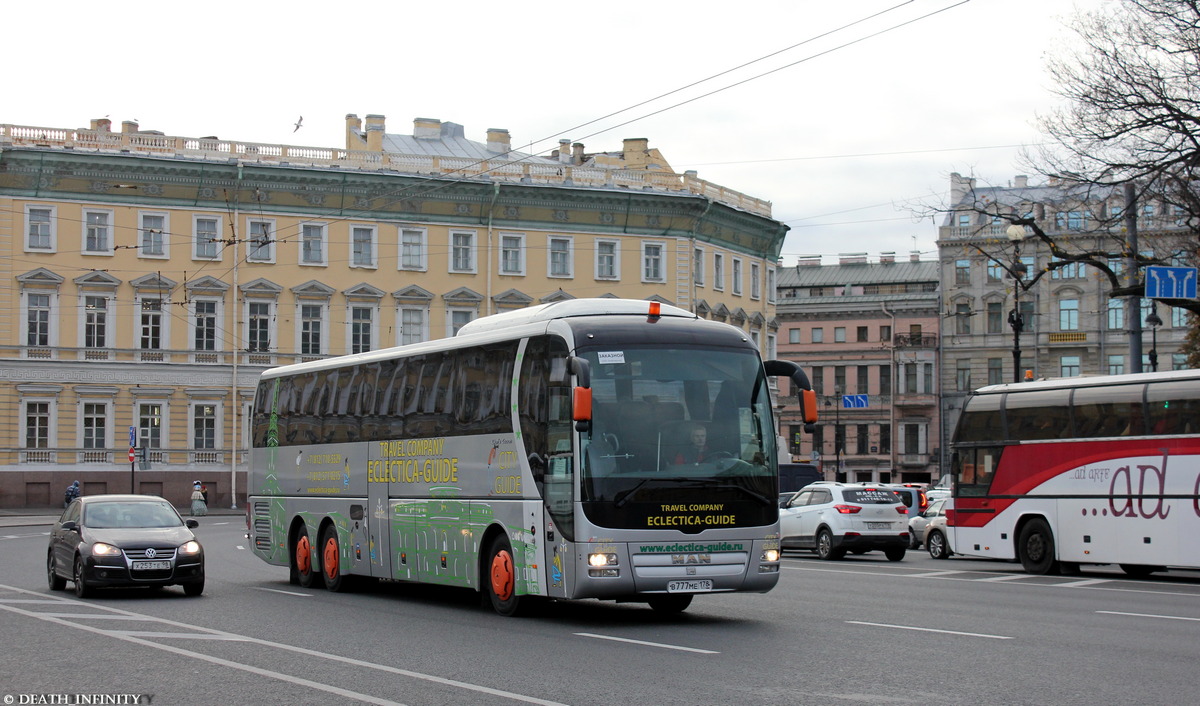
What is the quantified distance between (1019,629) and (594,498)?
462 centimetres

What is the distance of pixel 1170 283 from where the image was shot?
2691cm

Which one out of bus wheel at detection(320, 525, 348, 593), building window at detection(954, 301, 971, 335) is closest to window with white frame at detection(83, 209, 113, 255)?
bus wheel at detection(320, 525, 348, 593)

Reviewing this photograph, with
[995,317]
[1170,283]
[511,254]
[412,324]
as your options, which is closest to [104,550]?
[1170,283]

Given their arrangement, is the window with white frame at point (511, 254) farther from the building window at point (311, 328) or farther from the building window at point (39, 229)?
the building window at point (39, 229)

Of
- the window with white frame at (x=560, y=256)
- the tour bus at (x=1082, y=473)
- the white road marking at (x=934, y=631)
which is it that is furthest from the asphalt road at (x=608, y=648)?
the window with white frame at (x=560, y=256)

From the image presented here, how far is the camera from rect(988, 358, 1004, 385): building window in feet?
296

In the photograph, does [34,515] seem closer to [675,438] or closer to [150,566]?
[150,566]

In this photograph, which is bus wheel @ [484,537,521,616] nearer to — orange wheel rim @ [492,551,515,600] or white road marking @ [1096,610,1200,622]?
orange wheel rim @ [492,551,515,600]

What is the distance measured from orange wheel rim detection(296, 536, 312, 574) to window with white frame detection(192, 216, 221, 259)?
124 ft

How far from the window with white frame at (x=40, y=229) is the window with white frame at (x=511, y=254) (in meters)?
18.2

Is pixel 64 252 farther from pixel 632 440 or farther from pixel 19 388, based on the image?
pixel 632 440

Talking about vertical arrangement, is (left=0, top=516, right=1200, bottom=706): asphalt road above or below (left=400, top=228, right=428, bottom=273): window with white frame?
below

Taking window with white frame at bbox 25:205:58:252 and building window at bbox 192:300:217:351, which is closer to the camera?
window with white frame at bbox 25:205:58:252

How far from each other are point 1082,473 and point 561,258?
4048 centimetres
